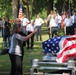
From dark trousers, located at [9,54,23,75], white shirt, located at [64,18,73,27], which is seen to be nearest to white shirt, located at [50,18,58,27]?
white shirt, located at [64,18,73,27]

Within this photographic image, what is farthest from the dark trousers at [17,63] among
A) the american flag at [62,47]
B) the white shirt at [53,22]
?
the white shirt at [53,22]

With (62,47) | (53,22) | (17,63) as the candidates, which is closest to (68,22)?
(53,22)

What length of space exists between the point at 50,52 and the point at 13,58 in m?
1.06

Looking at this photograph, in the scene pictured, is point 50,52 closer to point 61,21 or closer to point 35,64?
point 35,64

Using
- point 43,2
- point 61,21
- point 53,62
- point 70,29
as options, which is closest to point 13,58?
point 53,62

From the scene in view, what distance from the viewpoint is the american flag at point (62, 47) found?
9972 millimetres

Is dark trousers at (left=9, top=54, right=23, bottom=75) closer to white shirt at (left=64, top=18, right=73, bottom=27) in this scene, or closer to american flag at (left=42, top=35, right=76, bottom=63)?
american flag at (left=42, top=35, right=76, bottom=63)

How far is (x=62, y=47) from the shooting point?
1041cm

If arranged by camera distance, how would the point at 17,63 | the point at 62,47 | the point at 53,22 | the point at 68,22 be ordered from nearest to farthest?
1. the point at 62,47
2. the point at 17,63
3. the point at 68,22
4. the point at 53,22

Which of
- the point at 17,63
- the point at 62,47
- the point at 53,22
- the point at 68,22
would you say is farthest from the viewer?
the point at 53,22

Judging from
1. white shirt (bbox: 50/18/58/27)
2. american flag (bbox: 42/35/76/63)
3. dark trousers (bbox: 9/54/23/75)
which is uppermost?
white shirt (bbox: 50/18/58/27)

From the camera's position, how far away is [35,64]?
9508 millimetres

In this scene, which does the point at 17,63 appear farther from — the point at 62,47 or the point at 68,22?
the point at 68,22

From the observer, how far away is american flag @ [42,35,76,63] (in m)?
9.97
